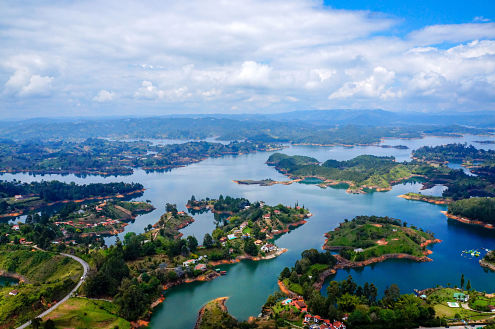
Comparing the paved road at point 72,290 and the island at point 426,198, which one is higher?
the island at point 426,198

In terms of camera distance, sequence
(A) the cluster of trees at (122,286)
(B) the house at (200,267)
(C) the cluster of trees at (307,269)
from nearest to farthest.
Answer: (A) the cluster of trees at (122,286) < (C) the cluster of trees at (307,269) < (B) the house at (200,267)

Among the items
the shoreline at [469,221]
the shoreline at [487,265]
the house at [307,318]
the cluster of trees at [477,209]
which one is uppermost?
the cluster of trees at [477,209]

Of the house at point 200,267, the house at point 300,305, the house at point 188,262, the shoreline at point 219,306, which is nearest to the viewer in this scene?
the shoreline at point 219,306

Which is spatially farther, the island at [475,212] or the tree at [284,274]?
the island at [475,212]

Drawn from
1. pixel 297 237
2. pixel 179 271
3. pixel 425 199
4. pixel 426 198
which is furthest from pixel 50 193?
pixel 426 198

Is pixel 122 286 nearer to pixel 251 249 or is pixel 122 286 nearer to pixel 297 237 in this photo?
pixel 251 249

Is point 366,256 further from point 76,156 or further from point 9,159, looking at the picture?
point 9,159

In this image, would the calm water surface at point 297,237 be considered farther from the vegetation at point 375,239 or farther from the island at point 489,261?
the vegetation at point 375,239

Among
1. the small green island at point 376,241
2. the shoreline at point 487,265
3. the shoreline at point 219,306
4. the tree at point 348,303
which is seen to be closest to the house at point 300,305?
the tree at point 348,303
